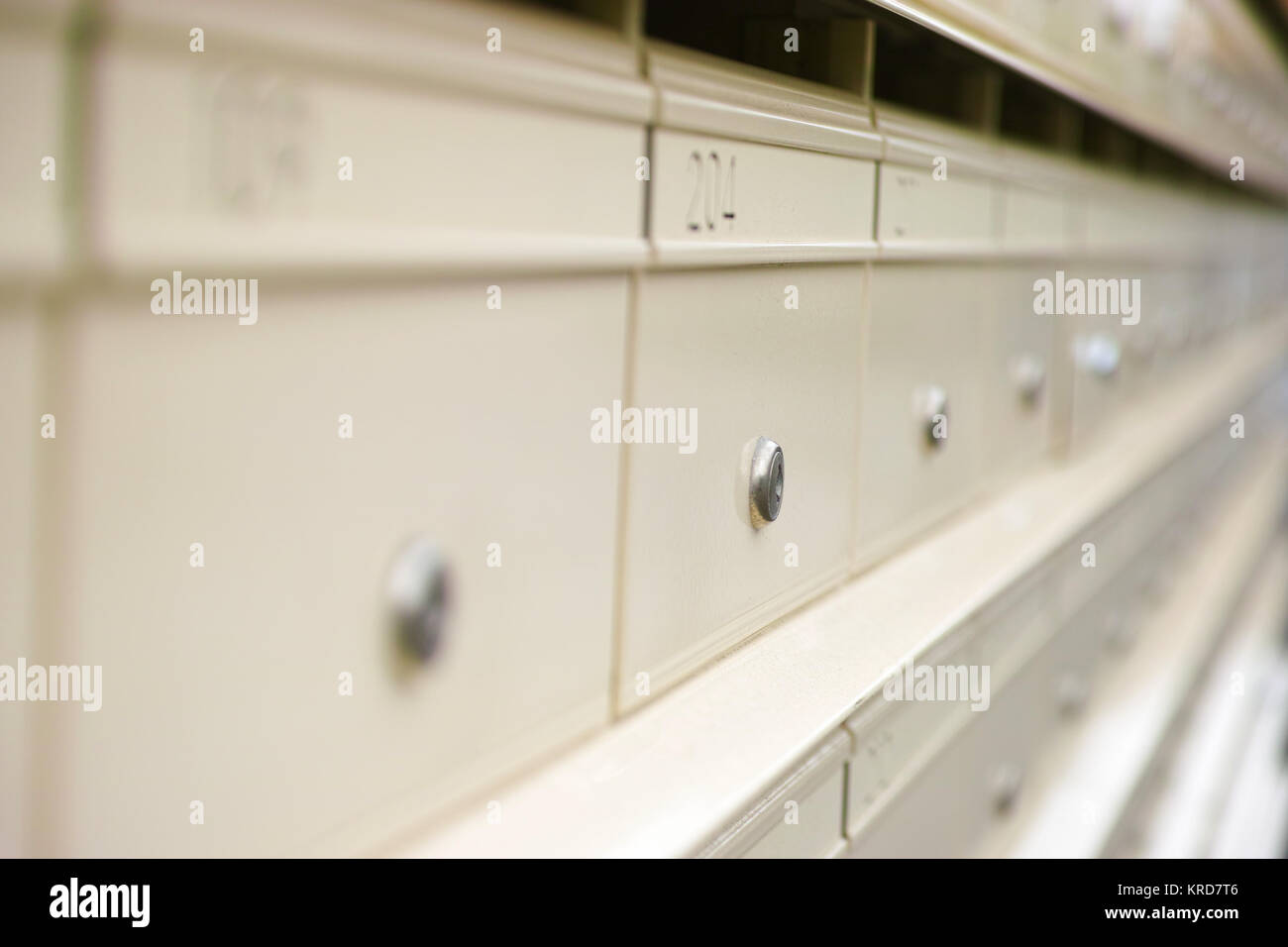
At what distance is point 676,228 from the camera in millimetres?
624

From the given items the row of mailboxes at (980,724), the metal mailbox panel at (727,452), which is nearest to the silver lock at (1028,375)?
the row of mailboxes at (980,724)

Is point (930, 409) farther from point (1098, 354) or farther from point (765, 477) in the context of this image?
point (1098, 354)

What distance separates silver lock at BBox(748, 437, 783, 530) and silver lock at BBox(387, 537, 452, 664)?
279 mm

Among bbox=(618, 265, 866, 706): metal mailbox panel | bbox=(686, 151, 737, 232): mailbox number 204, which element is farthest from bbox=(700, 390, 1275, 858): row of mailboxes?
bbox=(686, 151, 737, 232): mailbox number 204

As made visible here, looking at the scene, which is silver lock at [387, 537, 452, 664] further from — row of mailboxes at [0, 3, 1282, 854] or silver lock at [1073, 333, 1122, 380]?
silver lock at [1073, 333, 1122, 380]

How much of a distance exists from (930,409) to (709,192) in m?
0.44

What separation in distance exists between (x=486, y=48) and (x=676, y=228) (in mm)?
166

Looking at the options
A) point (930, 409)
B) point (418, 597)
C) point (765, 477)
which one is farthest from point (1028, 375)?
point (418, 597)

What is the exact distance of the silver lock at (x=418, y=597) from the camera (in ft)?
1.55

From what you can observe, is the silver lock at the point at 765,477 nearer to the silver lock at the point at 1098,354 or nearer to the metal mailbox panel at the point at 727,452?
the metal mailbox panel at the point at 727,452

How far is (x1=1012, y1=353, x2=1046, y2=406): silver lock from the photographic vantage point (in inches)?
52.3

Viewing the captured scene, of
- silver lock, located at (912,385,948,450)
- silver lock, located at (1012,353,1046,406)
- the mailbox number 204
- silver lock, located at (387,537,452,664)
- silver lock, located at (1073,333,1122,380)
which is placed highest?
the mailbox number 204

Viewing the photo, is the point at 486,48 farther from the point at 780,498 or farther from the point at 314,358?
the point at 780,498

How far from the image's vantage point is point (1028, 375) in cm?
135
